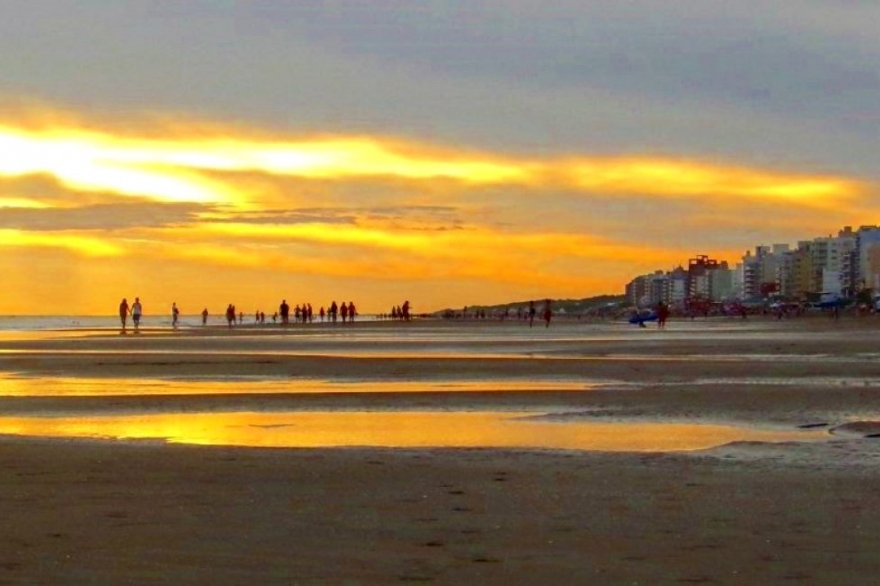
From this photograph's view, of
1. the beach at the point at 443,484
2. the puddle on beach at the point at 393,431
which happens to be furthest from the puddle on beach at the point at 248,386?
the puddle on beach at the point at 393,431

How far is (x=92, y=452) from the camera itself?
14.1 m

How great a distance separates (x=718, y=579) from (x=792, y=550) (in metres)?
0.99

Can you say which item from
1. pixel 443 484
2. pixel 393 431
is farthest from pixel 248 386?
pixel 443 484

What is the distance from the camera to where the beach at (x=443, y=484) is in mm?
8008

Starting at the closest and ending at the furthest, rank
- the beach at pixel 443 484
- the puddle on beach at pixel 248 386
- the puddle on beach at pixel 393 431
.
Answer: the beach at pixel 443 484
the puddle on beach at pixel 393 431
the puddle on beach at pixel 248 386

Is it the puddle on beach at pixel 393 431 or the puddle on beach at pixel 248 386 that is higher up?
the puddle on beach at pixel 248 386

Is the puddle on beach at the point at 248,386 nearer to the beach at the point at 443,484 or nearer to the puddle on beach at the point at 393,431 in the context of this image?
the beach at the point at 443,484

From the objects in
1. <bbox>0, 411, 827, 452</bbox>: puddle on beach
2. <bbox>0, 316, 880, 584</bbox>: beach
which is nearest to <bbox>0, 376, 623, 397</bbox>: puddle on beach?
<bbox>0, 316, 880, 584</bbox>: beach

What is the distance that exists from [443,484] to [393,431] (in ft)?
17.9

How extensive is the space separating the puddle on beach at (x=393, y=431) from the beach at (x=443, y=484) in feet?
0.21

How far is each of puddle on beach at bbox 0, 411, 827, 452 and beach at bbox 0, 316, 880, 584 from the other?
Answer: 0.06 meters

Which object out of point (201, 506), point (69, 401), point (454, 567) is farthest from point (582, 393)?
point (454, 567)

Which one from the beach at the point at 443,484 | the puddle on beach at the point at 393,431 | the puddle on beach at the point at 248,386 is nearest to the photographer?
the beach at the point at 443,484

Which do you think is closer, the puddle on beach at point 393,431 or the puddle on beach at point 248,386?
the puddle on beach at point 393,431
